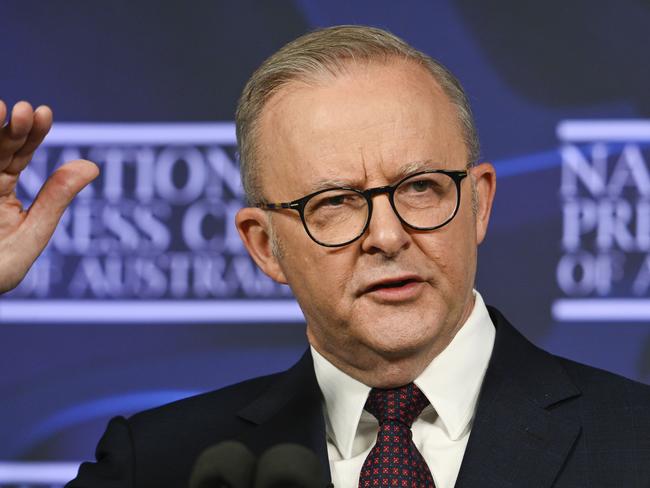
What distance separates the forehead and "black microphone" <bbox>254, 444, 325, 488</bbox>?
0.80 m

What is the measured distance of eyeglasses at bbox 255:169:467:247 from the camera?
202 centimetres

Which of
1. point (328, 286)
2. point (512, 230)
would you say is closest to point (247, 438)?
point (328, 286)

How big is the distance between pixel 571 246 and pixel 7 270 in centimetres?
155

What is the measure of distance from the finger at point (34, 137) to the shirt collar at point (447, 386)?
67 centimetres

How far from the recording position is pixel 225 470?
51.5 inches

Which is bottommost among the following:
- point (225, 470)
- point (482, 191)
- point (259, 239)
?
point (225, 470)

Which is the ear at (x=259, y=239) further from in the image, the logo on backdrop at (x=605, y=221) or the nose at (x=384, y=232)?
the logo on backdrop at (x=605, y=221)

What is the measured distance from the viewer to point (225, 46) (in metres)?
3.24

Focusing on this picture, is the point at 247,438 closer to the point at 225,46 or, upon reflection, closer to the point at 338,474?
the point at 338,474

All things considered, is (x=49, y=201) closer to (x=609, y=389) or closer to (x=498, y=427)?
(x=498, y=427)

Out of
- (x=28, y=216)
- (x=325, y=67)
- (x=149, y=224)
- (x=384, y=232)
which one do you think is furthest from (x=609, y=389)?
(x=149, y=224)

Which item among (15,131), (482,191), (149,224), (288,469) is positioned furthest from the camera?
(149,224)

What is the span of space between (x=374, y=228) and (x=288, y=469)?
0.76 m

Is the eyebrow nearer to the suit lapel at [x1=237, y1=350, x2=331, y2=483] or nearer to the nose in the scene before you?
the nose
